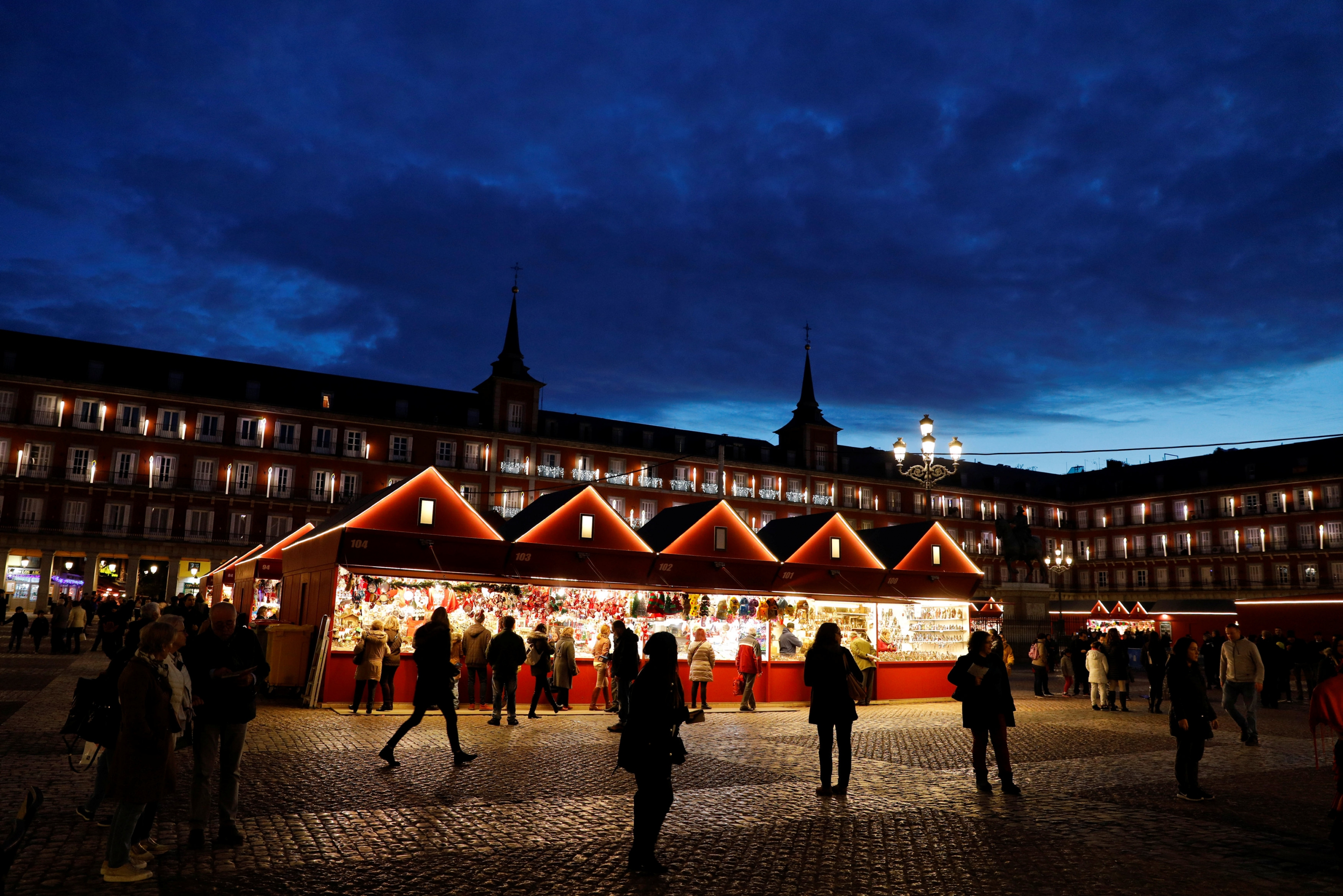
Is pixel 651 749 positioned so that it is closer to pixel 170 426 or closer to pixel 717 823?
pixel 717 823

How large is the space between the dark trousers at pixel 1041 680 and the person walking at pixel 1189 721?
16.9 metres

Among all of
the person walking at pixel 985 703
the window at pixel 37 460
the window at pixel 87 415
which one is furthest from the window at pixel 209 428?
the person walking at pixel 985 703

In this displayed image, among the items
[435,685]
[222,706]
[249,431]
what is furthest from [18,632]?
[249,431]

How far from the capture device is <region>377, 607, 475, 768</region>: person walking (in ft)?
37.3

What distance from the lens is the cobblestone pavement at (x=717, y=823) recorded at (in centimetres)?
678

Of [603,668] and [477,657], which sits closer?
[477,657]

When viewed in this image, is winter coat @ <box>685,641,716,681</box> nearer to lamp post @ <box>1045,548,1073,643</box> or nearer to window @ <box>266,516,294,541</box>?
lamp post @ <box>1045,548,1073,643</box>

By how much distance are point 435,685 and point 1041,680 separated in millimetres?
20496

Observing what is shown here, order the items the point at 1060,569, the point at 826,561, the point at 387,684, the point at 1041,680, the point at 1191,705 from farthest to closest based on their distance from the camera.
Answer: the point at 1060,569 < the point at 1041,680 < the point at 826,561 < the point at 387,684 < the point at 1191,705

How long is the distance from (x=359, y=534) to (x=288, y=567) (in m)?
6.03

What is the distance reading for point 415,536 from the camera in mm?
19281

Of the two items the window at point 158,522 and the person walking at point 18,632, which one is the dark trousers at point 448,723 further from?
the window at point 158,522

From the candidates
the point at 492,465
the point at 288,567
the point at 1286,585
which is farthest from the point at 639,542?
the point at 1286,585

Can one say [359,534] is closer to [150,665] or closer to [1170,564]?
[150,665]
